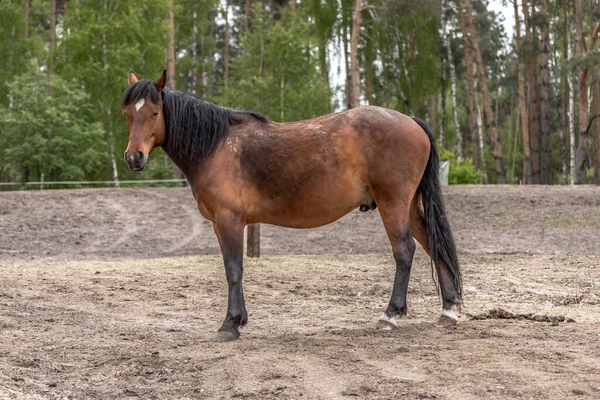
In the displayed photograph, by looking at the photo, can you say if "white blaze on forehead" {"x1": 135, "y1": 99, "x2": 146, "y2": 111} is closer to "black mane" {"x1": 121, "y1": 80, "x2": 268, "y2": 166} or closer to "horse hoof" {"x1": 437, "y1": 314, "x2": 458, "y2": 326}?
"black mane" {"x1": 121, "y1": 80, "x2": 268, "y2": 166}

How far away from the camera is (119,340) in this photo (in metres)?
7.32

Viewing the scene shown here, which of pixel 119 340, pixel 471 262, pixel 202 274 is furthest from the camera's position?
pixel 471 262

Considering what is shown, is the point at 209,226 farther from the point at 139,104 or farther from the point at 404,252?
the point at 404,252

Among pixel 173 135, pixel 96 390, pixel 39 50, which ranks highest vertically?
pixel 39 50

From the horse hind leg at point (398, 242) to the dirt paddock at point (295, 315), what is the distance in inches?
7.5

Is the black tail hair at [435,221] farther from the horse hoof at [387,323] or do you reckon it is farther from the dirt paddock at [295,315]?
the horse hoof at [387,323]

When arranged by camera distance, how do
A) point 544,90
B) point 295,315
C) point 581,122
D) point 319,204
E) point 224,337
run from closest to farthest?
point 224,337
point 319,204
point 295,315
point 581,122
point 544,90

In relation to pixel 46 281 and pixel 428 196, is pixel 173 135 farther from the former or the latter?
pixel 46 281

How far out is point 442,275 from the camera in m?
7.75

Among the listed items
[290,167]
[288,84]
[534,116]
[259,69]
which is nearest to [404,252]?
[290,167]

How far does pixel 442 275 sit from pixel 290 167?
70.9 inches

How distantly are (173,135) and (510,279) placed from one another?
5.69 metres

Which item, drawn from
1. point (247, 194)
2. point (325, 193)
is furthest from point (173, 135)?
point (325, 193)

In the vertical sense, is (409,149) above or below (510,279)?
above
